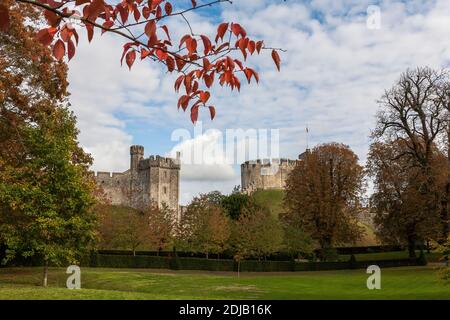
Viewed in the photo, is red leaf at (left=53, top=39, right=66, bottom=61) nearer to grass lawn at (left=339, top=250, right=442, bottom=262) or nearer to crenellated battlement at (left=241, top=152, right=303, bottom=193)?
grass lawn at (left=339, top=250, right=442, bottom=262)

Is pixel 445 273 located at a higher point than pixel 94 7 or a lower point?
lower

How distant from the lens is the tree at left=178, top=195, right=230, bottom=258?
48.4m

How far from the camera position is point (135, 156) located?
87188 millimetres

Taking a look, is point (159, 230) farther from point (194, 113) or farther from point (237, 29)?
point (237, 29)

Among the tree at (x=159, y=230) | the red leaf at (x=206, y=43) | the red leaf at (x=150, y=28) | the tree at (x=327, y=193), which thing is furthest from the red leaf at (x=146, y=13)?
the tree at (x=159, y=230)

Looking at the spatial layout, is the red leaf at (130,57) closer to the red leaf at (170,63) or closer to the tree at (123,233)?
the red leaf at (170,63)

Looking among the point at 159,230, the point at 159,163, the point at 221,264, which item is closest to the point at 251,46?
the point at 221,264

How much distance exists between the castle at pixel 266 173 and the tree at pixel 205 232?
60059mm

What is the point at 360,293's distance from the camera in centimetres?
2408

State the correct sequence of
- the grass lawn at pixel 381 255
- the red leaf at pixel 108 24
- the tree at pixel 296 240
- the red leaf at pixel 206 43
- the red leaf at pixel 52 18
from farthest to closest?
the grass lawn at pixel 381 255 < the tree at pixel 296 240 < the red leaf at pixel 206 43 < the red leaf at pixel 108 24 < the red leaf at pixel 52 18

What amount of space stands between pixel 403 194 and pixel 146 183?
49244 millimetres

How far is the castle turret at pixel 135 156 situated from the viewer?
8631 centimetres

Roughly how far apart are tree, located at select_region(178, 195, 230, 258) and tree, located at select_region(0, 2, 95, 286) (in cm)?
2375

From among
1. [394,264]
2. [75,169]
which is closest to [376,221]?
[394,264]
